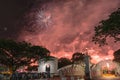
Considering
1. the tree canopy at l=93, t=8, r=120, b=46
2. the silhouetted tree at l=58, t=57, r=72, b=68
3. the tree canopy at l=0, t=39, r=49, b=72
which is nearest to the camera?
the tree canopy at l=93, t=8, r=120, b=46

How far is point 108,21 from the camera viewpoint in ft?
87.8

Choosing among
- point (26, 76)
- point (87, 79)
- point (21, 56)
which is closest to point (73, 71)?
point (87, 79)

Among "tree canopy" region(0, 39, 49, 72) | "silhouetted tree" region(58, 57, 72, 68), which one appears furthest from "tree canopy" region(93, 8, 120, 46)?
"silhouetted tree" region(58, 57, 72, 68)

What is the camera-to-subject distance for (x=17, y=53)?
51062 mm

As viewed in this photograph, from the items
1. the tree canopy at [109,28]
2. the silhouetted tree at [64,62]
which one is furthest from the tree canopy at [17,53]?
the silhouetted tree at [64,62]

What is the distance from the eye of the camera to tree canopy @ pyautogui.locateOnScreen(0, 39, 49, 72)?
1979 inches

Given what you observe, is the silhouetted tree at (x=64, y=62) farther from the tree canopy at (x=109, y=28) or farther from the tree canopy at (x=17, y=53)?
the tree canopy at (x=109, y=28)

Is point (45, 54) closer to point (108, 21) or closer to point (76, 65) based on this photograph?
point (76, 65)

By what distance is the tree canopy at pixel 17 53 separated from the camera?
5026 centimetres

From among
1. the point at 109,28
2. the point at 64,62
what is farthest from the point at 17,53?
the point at 64,62

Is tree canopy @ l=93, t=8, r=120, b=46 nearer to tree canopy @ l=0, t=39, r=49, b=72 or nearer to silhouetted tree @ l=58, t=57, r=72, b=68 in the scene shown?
tree canopy @ l=0, t=39, r=49, b=72

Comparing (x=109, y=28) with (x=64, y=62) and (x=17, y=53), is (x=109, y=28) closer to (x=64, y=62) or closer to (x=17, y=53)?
(x=17, y=53)

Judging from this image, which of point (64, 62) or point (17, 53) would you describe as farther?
point (64, 62)

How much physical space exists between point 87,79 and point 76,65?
19.0m
